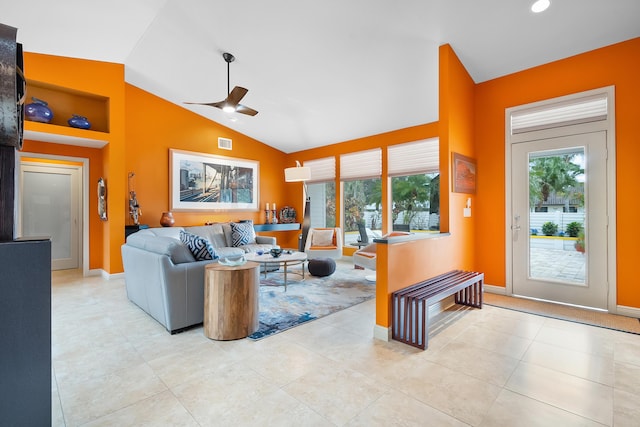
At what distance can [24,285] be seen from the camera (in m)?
1.18

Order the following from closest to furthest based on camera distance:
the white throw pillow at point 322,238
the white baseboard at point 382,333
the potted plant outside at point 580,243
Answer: the white baseboard at point 382,333 → the potted plant outside at point 580,243 → the white throw pillow at point 322,238

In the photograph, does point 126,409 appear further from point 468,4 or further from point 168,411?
point 468,4

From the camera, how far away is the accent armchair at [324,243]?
232 inches

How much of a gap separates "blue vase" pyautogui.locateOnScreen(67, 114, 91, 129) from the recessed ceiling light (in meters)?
6.40

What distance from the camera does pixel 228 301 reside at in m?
2.80

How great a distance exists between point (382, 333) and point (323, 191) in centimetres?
542

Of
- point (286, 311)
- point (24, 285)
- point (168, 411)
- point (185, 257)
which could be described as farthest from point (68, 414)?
point (286, 311)

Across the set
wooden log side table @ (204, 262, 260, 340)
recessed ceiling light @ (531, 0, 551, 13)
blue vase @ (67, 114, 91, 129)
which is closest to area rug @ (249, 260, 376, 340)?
wooden log side table @ (204, 262, 260, 340)

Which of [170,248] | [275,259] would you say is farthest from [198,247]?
[275,259]

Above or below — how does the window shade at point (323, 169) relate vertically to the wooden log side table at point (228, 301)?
above

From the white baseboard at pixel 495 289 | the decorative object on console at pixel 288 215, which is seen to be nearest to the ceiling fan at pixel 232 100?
the decorative object on console at pixel 288 215

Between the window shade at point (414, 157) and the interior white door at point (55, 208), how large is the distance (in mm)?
6575

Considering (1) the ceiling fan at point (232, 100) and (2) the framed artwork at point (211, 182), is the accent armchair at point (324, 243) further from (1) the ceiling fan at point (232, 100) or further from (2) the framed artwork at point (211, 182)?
(1) the ceiling fan at point (232, 100)

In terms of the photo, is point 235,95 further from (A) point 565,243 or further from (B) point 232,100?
(A) point 565,243
